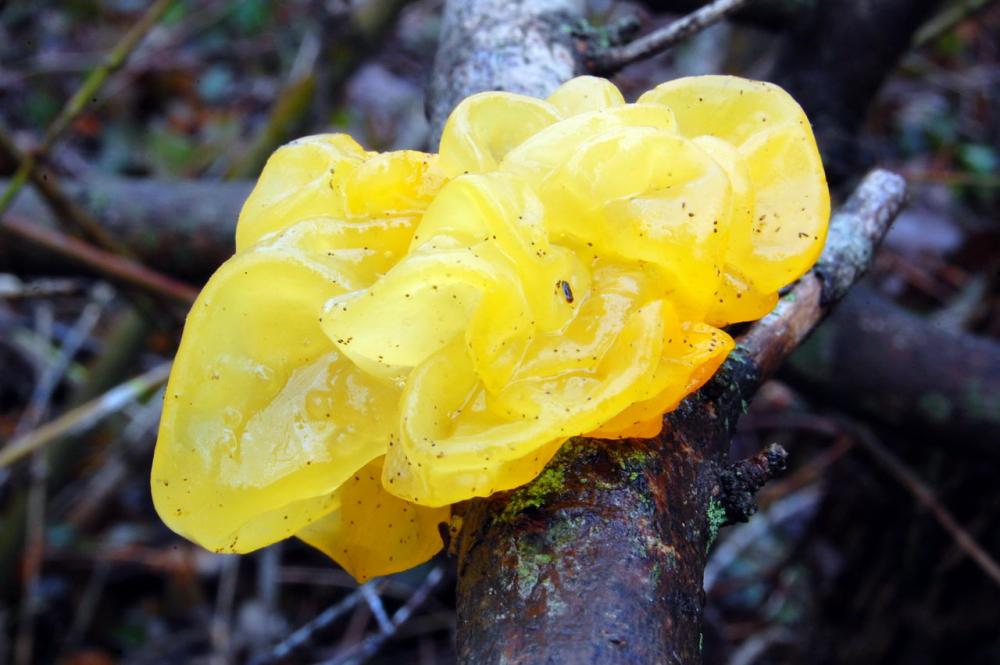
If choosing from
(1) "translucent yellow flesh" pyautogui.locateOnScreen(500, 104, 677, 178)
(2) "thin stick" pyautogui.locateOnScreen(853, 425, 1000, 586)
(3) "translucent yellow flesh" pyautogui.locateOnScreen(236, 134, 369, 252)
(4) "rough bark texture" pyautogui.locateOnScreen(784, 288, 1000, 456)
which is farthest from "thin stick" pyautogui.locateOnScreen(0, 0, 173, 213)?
(2) "thin stick" pyautogui.locateOnScreen(853, 425, 1000, 586)

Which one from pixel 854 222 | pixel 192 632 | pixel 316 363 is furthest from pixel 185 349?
pixel 192 632

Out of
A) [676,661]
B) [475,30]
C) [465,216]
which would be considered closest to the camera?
[676,661]

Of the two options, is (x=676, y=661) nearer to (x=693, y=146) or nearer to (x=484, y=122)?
(x=693, y=146)

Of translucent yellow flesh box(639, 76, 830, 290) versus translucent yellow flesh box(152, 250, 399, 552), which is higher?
translucent yellow flesh box(639, 76, 830, 290)

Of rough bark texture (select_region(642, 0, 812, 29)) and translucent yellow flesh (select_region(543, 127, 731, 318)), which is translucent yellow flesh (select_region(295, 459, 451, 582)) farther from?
rough bark texture (select_region(642, 0, 812, 29))

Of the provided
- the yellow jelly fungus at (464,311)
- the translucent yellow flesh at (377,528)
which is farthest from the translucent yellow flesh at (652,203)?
the translucent yellow flesh at (377,528)
